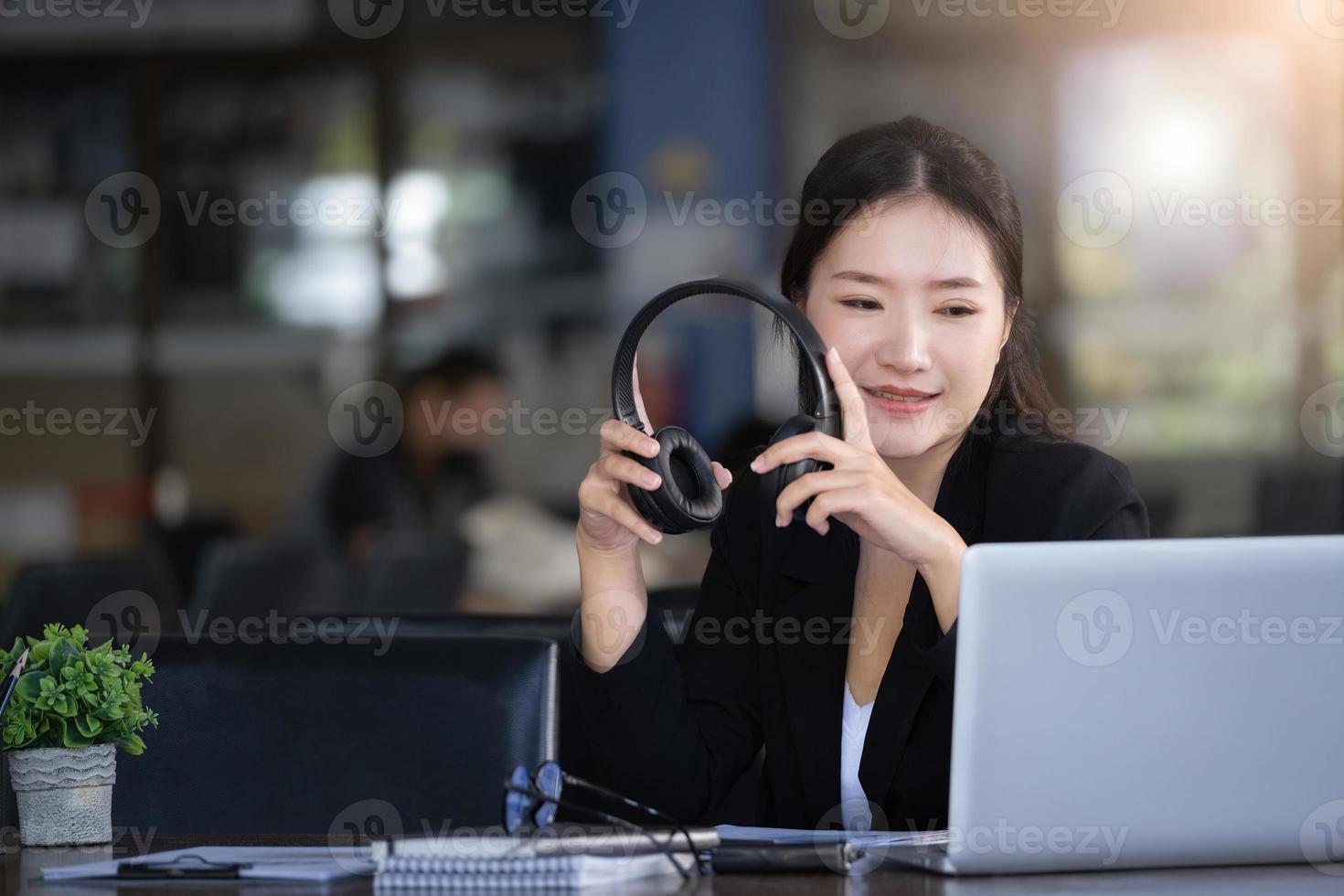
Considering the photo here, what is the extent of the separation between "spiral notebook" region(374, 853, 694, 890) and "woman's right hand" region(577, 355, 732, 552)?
38 centimetres

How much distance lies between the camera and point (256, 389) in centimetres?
618

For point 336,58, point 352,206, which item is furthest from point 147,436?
point 336,58

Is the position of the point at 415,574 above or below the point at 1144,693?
below

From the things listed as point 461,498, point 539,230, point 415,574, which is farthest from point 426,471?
point 415,574

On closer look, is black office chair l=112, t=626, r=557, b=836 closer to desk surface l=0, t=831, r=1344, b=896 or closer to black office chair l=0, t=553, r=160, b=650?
desk surface l=0, t=831, r=1344, b=896

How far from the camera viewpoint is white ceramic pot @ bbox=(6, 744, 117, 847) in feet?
4.65

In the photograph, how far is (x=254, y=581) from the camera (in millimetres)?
3842

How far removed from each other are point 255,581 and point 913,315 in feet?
8.33

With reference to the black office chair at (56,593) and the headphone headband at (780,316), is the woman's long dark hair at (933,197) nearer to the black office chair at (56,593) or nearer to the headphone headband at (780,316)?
the headphone headband at (780,316)

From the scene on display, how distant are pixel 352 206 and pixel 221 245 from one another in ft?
1.86

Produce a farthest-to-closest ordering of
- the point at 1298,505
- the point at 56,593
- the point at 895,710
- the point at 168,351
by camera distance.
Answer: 1. the point at 168,351
2. the point at 1298,505
3. the point at 56,593
4. the point at 895,710

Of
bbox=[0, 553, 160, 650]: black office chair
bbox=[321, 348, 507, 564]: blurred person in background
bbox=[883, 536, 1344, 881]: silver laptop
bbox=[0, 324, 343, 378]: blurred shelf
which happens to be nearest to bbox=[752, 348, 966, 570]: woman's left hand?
bbox=[883, 536, 1344, 881]: silver laptop

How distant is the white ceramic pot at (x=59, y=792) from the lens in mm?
1416

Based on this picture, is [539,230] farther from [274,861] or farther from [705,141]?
[274,861]
